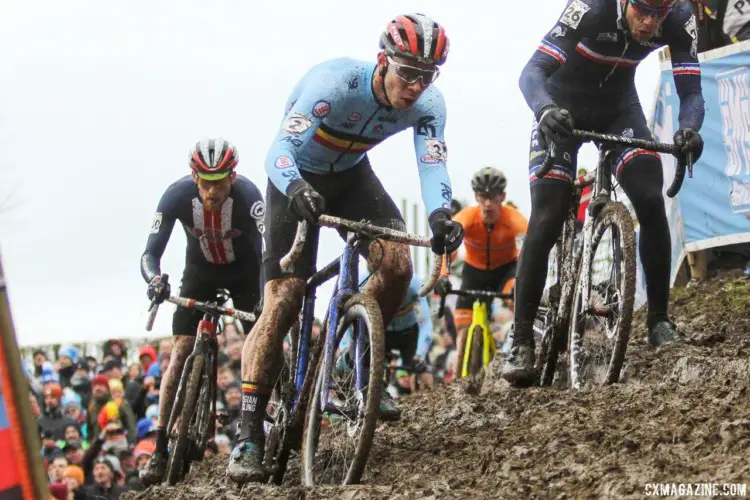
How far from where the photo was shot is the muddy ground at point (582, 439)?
5.48 meters

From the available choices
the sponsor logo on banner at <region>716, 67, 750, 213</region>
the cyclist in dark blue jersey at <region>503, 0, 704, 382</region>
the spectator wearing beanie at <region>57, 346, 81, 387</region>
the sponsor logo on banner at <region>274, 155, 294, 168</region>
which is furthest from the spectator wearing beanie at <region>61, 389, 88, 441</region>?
the sponsor logo on banner at <region>274, 155, 294, 168</region>

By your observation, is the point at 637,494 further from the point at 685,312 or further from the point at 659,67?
the point at 659,67

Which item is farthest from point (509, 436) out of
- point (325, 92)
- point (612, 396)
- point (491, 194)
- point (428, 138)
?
point (491, 194)

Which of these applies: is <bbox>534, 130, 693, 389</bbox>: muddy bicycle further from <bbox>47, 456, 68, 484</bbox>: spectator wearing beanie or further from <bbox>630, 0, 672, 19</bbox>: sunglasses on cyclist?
<bbox>47, 456, 68, 484</bbox>: spectator wearing beanie

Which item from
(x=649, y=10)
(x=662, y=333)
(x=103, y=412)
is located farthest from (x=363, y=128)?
(x=103, y=412)

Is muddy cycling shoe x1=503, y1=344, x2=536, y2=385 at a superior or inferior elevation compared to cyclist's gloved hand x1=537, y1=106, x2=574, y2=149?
inferior

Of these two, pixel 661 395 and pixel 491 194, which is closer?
pixel 661 395

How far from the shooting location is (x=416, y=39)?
6871 mm

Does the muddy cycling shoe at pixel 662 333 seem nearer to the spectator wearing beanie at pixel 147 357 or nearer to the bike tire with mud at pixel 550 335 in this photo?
the bike tire with mud at pixel 550 335

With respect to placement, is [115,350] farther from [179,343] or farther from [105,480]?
[179,343]

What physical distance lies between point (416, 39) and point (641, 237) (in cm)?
224

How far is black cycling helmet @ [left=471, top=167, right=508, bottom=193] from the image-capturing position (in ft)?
41.8

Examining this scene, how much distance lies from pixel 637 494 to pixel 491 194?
8.01 meters

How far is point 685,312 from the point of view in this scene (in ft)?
35.3
